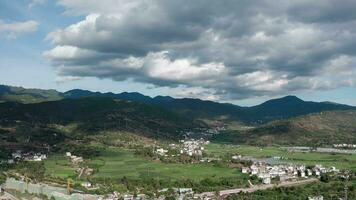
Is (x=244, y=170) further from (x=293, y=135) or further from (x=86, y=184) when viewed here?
(x=293, y=135)

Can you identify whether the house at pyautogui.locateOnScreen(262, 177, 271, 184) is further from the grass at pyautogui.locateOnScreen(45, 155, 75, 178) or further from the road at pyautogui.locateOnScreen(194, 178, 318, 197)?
the grass at pyautogui.locateOnScreen(45, 155, 75, 178)

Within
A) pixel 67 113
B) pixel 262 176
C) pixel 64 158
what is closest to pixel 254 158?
pixel 262 176

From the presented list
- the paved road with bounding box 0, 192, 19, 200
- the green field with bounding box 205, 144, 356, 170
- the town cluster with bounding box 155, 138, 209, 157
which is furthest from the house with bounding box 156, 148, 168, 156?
the paved road with bounding box 0, 192, 19, 200

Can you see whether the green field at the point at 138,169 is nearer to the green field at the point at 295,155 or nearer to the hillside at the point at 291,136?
the green field at the point at 295,155

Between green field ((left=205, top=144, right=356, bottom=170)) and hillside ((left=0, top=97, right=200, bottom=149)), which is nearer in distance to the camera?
green field ((left=205, top=144, right=356, bottom=170))

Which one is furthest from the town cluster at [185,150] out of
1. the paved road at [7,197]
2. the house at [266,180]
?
the paved road at [7,197]

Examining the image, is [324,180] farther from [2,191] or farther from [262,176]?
[2,191]
